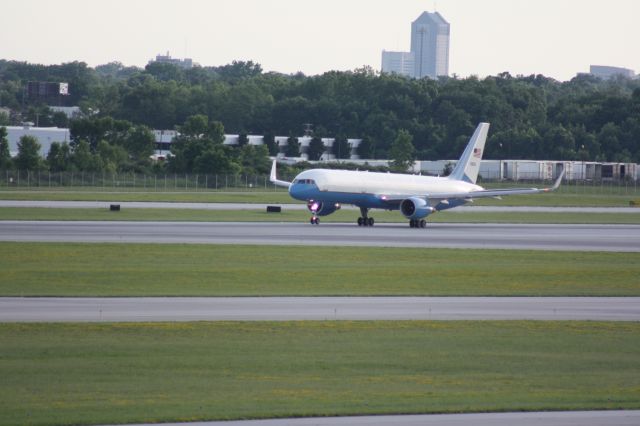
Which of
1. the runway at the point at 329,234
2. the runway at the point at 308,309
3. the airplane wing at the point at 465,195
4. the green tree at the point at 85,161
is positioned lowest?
the runway at the point at 308,309

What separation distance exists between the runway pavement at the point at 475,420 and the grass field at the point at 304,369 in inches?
14.0

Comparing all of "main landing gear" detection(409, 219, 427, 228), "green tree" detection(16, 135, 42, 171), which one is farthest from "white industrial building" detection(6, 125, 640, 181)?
"main landing gear" detection(409, 219, 427, 228)

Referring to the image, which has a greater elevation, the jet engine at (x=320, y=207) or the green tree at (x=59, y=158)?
the green tree at (x=59, y=158)

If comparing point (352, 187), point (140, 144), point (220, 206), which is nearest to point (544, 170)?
point (140, 144)

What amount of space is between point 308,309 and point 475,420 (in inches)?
522

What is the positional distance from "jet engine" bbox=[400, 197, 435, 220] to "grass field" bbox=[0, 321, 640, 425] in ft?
135

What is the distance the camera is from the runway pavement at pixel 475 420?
59.7ft

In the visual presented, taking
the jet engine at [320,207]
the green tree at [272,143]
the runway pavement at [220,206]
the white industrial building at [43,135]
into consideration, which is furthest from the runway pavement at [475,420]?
the green tree at [272,143]

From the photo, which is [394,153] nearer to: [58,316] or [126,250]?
[126,250]

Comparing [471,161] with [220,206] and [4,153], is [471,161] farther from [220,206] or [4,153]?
[4,153]

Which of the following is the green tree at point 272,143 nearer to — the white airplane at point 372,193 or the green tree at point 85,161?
the green tree at point 85,161

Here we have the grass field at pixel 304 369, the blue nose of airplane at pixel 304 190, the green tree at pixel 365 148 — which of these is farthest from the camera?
the green tree at pixel 365 148

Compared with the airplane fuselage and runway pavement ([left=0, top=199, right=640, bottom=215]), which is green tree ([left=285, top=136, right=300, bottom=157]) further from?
the airplane fuselage

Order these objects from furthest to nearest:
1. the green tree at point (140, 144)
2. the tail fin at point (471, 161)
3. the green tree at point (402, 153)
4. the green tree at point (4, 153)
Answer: the green tree at point (402, 153)
the green tree at point (140, 144)
the green tree at point (4, 153)
the tail fin at point (471, 161)
